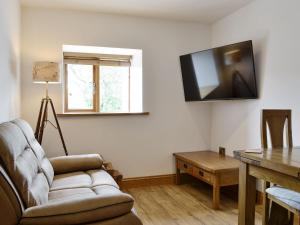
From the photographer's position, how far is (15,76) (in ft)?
8.86

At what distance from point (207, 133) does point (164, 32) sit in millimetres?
1550

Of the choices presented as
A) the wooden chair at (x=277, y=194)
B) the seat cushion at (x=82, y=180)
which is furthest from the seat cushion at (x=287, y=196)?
the seat cushion at (x=82, y=180)

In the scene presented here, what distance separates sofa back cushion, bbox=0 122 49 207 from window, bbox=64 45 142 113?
1.87 meters

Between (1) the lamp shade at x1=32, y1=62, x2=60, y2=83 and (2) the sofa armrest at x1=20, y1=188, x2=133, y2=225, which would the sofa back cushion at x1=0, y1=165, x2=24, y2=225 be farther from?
(1) the lamp shade at x1=32, y1=62, x2=60, y2=83

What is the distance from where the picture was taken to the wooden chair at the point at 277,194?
1.75 metres

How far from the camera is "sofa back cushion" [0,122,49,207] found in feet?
4.47

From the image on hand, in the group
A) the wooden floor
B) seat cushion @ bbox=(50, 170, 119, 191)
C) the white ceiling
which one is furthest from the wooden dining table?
the white ceiling

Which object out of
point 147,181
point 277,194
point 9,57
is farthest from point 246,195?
point 9,57

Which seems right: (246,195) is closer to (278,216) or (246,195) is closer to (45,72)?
(278,216)

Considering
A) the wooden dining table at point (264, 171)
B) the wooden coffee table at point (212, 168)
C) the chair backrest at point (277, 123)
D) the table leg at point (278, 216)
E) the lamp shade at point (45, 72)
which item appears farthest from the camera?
the wooden coffee table at point (212, 168)

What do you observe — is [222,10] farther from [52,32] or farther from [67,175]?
[67,175]

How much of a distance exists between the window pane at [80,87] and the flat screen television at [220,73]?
4.20 ft

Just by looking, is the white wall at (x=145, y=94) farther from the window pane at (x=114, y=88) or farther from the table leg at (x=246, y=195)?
the table leg at (x=246, y=195)

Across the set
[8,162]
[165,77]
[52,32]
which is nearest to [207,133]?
[165,77]
